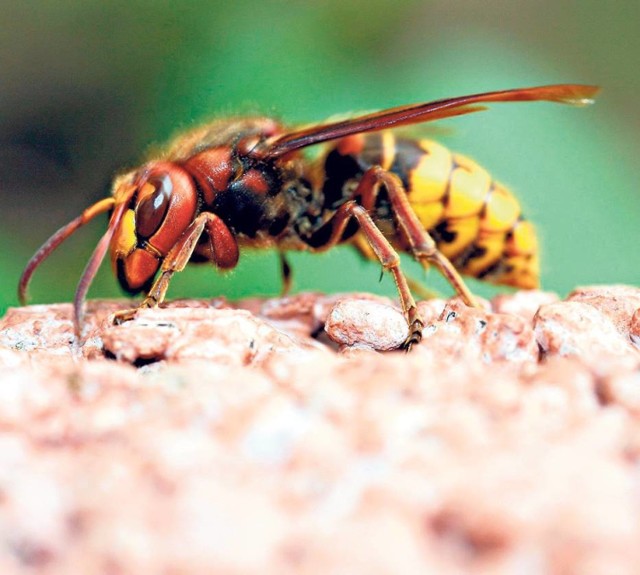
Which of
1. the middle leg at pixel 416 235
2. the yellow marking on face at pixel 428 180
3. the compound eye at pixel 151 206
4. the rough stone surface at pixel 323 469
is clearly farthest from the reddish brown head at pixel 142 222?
the rough stone surface at pixel 323 469

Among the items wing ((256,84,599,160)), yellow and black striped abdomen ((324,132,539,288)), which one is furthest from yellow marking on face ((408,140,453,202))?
wing ((256,84,599,160))

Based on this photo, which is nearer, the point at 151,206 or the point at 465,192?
the point at 151,206

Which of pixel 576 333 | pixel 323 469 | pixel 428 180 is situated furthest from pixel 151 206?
pixel 323 469

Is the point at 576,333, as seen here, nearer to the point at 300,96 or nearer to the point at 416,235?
the point at 416,235

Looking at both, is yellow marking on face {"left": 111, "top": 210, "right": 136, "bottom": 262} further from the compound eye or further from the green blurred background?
the green blurred background

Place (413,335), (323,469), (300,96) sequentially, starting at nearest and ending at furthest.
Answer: (323,469)
(413,335)
(300,96)

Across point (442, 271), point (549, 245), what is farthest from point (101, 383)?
point (549, 245)
